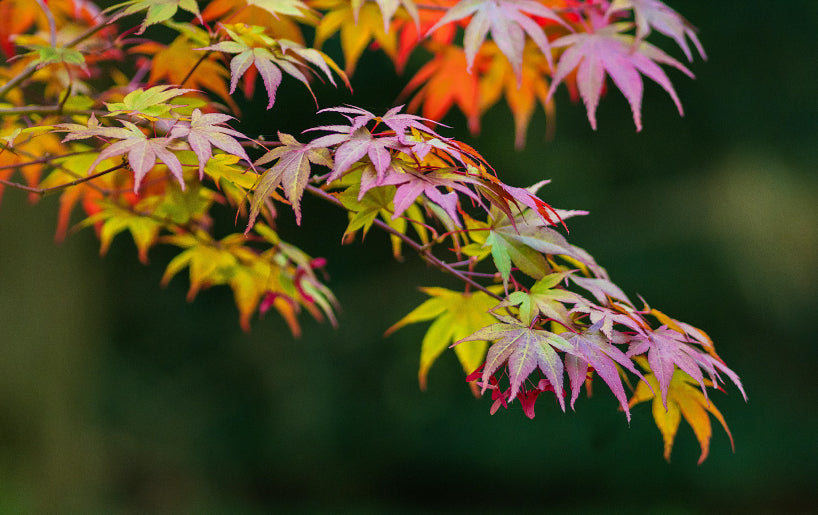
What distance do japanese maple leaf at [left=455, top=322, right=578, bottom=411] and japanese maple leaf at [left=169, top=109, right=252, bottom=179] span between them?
10.3 inches

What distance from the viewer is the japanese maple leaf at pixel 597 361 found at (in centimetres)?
57

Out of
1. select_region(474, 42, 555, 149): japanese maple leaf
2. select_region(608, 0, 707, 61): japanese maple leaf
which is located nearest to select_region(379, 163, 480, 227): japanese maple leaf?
select_region(608, 0, 707, 61): japanese maple leaf

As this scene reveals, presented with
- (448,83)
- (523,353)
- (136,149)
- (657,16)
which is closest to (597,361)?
(523,353)

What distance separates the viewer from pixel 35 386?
92.0 inches

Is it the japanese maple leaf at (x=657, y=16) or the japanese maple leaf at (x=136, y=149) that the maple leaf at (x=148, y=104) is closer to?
the japanese maple leaf at (x=136, y=149)

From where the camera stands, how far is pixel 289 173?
58 cm

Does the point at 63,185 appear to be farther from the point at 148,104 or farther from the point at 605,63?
the point at 605,63

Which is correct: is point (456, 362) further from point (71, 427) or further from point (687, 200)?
point (71, 427)

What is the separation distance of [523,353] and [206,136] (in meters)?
0.34

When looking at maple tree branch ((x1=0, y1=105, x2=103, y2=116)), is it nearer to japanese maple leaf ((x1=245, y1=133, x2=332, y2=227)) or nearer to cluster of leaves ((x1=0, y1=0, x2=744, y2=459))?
cluster of leaves ((x1=0, y1=0, x2=744, y2=459))

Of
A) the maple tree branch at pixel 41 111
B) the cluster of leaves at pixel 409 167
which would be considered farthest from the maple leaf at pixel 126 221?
the maple tree branch at pixel 41 111

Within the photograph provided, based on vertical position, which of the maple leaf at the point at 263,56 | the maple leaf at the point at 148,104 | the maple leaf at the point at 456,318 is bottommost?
the maple leaf at the point at 456,318

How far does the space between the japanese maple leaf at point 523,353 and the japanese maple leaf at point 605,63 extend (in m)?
0.36

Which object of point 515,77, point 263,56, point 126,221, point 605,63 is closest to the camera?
point 263,56
